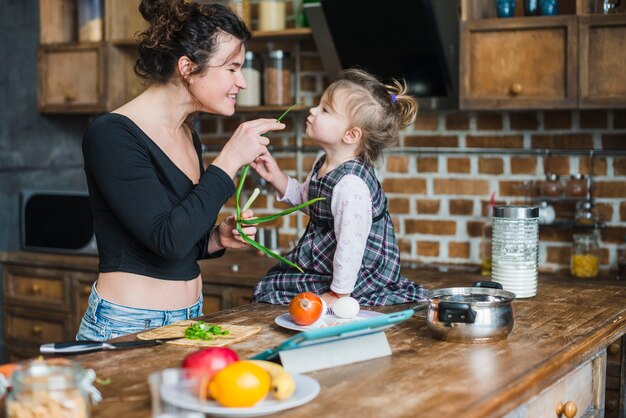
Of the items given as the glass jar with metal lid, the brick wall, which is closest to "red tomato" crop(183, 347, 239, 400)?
the glass jar with metal lid

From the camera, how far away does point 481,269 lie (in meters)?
3.69

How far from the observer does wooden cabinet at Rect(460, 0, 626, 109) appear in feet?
10.6

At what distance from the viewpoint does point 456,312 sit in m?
1.91

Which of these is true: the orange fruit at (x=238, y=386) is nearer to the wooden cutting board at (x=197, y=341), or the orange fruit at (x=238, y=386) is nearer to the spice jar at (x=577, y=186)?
the wooden cutting board at (x=197, y=341)

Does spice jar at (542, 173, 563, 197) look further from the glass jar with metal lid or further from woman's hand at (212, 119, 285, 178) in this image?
woman's hand at (212, 119, 285, 178)

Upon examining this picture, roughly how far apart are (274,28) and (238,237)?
177 cm

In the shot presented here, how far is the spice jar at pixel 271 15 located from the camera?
Answer: 3973 mm

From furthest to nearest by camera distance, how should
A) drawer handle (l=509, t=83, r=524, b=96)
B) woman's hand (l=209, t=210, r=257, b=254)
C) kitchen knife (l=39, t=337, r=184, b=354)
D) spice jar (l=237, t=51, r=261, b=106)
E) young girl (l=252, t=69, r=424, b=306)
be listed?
spice jar (l=237, t=51, r=261, b=106), drawer handle (l=509, t=83, r=524, b=96), woman's hand (l=209, t=210, r=257, b=254), young girl (l=252, t=69, r=424, b=306), kitchen knife (l=39, t=337, r=184, b=354)

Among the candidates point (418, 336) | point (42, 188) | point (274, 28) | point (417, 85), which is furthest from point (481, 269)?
point (42, 188)

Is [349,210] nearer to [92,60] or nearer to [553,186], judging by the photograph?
[553,186]

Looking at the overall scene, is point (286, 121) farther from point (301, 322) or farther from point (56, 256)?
point (301, 322)

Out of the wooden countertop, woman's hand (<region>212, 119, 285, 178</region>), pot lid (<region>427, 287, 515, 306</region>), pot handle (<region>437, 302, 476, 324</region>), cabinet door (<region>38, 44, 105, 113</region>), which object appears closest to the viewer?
the wooden countertop

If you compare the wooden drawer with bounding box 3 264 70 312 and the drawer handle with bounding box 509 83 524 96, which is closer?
the drawer handle with bounding box 509 83 524 96

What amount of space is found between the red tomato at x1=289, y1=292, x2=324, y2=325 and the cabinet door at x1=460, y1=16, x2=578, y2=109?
1684 millimetres
